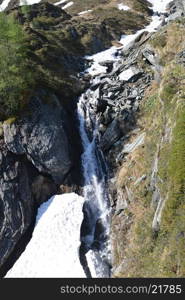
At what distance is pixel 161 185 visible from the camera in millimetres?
24078

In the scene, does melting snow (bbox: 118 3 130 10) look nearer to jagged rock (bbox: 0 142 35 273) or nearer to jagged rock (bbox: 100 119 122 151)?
jagged rock (bbox: 100 119 122 151)

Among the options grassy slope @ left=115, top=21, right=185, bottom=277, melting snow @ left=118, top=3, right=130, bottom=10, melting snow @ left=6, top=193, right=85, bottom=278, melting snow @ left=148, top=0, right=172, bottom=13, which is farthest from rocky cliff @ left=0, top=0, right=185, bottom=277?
melting snow @ left=148, top=0, right=172, bottom=13

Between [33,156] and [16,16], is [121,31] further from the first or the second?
[33,156]

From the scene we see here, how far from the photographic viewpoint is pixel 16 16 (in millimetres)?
63875

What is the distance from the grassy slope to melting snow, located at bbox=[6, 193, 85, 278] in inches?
195

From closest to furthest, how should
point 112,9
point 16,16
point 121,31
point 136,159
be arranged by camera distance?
1. point 136,159
2. point 16,16
3. point 121,31
4. point 112,9

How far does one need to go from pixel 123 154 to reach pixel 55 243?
1128cm

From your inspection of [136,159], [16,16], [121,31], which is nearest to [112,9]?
[121,31]

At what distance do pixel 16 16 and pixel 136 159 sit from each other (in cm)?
4869

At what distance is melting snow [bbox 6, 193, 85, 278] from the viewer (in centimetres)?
2778

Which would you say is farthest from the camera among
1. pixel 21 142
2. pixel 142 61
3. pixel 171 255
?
pixel 142 61

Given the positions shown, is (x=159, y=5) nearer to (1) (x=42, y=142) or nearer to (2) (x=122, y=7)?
(2) (x=122, y=7)

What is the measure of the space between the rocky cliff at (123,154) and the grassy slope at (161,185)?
72 millimetres

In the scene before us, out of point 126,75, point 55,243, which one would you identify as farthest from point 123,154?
point 126,75
